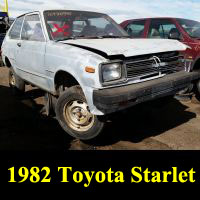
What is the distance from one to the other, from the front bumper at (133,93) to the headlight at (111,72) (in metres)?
0.13

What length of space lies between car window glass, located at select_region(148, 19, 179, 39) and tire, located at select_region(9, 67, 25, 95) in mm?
3288

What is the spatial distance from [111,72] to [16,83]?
320cm

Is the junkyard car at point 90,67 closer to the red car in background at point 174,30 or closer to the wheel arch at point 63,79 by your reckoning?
the wheel arch at point 63,79

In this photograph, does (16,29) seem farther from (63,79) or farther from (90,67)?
(90,67)

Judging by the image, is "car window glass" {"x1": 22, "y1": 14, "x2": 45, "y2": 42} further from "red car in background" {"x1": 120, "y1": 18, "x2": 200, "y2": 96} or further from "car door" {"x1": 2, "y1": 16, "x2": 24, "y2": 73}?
"red car in background" {"x1": 120, "y1": 18, "x2": 200, "y2": 96}

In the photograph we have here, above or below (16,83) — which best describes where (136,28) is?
above

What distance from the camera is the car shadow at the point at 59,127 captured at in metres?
3.37

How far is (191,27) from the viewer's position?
563cm

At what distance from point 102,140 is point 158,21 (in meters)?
3.82

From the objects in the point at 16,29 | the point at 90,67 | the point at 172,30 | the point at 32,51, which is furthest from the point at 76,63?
the point at 172,30

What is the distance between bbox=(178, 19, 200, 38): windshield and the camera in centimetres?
543

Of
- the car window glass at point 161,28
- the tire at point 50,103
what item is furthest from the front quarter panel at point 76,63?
the car window glass at point 161,28

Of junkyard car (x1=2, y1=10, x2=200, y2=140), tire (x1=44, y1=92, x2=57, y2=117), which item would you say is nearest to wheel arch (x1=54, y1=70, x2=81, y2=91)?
junkyard car (x1=2, y1=10, x2=200, y2=140)

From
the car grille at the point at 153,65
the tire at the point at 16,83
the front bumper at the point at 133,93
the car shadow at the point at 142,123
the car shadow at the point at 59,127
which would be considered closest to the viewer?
the front bumper at the point at 133,93
